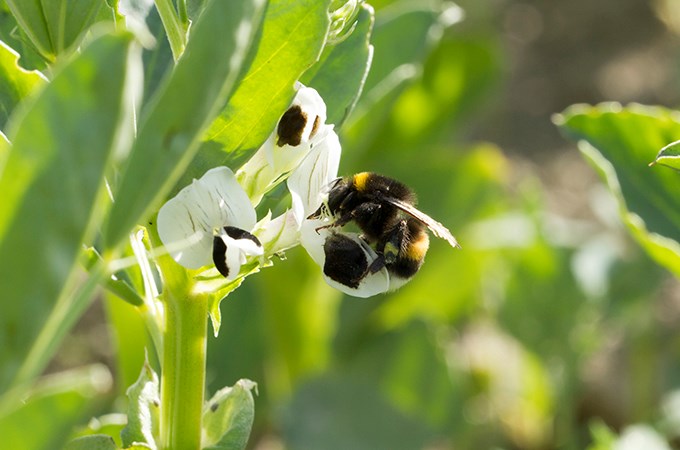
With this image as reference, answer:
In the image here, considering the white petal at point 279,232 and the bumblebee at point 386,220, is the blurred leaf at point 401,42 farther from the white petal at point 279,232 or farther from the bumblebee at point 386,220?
the white petal at point 279,232

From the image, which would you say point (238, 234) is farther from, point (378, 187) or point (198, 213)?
point (378, 187)

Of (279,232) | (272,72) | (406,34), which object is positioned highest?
(272,72)

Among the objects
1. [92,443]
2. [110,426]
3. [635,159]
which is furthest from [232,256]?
[635,159]

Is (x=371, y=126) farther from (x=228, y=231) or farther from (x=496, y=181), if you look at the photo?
(x=228, y=231)

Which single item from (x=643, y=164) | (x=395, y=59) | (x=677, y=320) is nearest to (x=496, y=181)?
(x=677, y=320)

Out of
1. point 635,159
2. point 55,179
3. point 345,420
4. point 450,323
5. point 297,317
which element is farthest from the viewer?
point 450,323

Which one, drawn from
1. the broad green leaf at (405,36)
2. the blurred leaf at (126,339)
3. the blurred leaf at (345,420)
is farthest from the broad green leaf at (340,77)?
the blurred leaf at (345,420)
